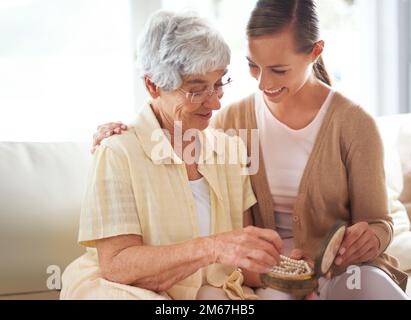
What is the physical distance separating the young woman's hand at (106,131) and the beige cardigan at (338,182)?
22 centimetres

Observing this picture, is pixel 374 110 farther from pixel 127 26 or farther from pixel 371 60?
pixel 127 26

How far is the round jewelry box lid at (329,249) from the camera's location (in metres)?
1.33

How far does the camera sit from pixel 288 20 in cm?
134

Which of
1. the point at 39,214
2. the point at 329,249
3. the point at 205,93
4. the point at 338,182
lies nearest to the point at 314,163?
the point at 338,182

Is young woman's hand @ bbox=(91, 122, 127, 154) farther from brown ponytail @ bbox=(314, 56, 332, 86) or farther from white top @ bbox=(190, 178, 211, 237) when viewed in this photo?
brown ponytail @ bbox=(314, 56, 332, 86)

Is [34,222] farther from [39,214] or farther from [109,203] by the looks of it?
[109,203]

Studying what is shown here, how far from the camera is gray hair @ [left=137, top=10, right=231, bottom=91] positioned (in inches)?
50.0

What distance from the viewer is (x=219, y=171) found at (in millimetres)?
1379

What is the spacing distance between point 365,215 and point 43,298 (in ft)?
2.56

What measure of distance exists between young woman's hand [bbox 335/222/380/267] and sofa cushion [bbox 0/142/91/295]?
609 millimetres

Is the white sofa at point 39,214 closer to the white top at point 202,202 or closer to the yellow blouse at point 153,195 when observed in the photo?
the yellow blouse at point 153,195

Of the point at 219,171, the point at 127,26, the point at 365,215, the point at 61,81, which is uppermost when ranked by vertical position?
the point at 127,26

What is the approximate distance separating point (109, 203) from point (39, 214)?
256 millimetres

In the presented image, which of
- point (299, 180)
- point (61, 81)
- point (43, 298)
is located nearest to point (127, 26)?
point (61, 81)
